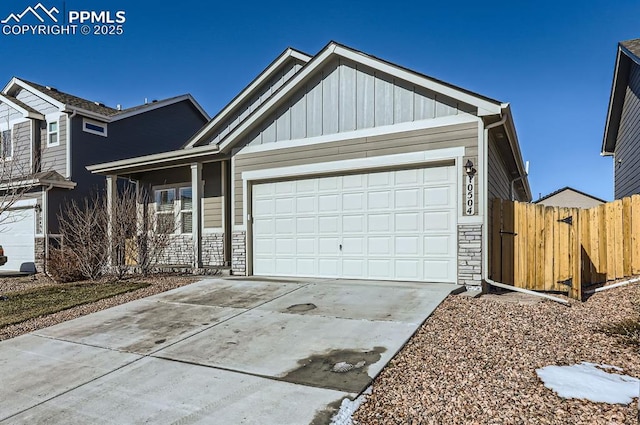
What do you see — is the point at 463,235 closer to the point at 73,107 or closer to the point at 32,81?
the point at 73,107

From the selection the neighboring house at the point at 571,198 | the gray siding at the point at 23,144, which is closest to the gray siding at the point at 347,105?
the gray siding at the point at 23,144

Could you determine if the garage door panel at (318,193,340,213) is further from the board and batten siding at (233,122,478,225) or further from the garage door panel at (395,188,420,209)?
the garage door panel at (395,188,420,209)

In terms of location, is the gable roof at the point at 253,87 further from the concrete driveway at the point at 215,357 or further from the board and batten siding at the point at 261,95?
the concrete driveway at the point at 215,357

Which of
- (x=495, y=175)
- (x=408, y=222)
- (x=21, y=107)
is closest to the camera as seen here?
(x=408, y=222)

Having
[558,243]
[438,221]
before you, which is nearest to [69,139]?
[438,221]

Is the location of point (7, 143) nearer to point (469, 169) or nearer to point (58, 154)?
point (58, 154)

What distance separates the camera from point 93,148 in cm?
1574

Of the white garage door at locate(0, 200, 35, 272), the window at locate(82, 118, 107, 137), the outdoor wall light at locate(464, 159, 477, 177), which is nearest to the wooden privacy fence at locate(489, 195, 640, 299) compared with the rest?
the outdoor wall light at locate(464, 159, 477, 177)

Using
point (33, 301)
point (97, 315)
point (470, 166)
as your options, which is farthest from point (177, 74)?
point (470, 166)

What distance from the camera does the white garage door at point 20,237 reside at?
14.7 m

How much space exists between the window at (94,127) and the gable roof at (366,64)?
8.40m

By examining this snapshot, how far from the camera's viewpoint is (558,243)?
7.91 m

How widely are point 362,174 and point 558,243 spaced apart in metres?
4.01

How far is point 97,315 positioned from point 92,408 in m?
3.60
